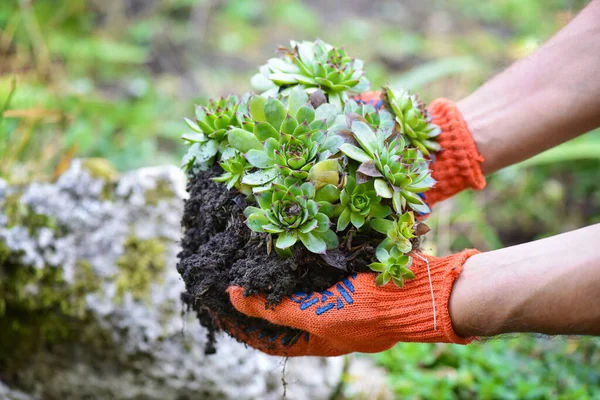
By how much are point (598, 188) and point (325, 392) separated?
2.32m

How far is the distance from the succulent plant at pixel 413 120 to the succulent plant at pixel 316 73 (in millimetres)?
97

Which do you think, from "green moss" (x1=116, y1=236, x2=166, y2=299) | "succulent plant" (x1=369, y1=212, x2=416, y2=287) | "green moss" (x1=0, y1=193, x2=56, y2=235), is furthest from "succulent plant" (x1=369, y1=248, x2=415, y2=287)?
"green moss" (x1=0, y1=193, x2=56, y2=235)

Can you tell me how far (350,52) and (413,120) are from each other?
3.23 m

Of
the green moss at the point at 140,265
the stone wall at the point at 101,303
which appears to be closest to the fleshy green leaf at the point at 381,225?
the stone wall at the point at 101,303

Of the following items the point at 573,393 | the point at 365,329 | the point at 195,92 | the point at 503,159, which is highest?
the point at 503,159

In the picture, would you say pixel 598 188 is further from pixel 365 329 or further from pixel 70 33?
pixel 70 33

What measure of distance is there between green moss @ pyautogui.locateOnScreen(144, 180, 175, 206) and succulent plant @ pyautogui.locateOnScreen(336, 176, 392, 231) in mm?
1030

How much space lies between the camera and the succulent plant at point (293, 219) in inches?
45.9

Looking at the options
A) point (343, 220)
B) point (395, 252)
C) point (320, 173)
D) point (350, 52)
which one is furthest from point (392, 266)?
point (350, 52)

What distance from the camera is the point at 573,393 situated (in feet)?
6.96

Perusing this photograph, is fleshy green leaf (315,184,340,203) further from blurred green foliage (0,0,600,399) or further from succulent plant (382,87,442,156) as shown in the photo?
blurred green foliage (0,0,600,399)

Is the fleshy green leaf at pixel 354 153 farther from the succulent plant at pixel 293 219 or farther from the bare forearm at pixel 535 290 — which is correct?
the bare forearm at pixel 535 290

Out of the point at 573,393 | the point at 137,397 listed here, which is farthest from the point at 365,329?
the point at 573,393

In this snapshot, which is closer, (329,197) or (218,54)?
(329,197)
